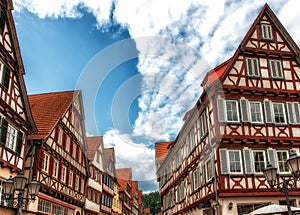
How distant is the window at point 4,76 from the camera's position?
55.0 ft

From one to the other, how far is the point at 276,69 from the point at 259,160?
5.93 m

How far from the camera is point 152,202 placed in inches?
3634

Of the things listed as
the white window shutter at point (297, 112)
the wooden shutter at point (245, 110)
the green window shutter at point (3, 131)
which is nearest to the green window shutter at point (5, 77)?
the green window shutter at point (3, 131)

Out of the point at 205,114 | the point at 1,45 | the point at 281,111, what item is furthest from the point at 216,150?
the point at 1,45

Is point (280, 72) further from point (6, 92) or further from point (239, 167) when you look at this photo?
point (6, 92)

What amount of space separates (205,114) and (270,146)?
411cm

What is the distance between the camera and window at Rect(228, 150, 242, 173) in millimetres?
18328

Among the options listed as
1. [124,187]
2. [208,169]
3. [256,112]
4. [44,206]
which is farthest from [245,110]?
[124,187]

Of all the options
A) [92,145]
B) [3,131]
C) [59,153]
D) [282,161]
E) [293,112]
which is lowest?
[282,161]

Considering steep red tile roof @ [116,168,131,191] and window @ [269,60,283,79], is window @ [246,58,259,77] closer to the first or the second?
window @ [269,60,283,79]

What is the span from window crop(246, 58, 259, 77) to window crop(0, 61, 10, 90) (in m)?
13.4

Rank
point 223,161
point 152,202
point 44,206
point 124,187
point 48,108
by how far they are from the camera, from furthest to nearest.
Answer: point 152,202 → point 124,187 → point 48,108 → point 44,206 → point 223,161

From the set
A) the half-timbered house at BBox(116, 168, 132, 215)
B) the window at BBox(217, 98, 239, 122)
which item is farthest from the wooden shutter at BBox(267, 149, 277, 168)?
the half-timbered house at BBox(116, 168, 132, 215)

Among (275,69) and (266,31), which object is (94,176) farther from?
(266,31)
